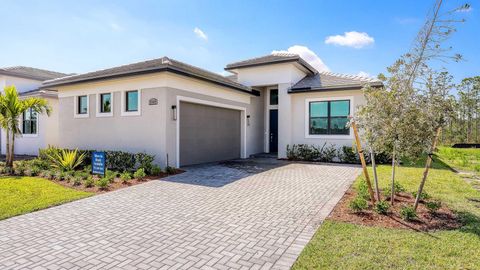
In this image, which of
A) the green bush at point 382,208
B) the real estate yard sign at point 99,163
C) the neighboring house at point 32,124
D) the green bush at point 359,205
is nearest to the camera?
the green bush at point 382,208

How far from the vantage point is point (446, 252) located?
3938 mm

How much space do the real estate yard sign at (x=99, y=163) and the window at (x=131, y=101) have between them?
2764 mm

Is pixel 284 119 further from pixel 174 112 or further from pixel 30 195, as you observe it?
pixel 30 195

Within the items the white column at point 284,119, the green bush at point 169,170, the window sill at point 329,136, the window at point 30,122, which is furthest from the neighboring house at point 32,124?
the window sill at point 329,136

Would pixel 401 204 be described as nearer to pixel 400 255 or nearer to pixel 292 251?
pixel 400 255

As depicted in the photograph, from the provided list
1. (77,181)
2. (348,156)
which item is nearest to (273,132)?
(348,156)

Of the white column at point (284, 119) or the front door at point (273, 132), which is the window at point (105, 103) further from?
the front door at point (273, 132)

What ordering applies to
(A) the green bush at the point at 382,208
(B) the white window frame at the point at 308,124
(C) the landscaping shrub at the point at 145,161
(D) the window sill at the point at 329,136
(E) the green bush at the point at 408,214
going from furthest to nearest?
(D) the window sill at the point at 329,136 → (B) the white window frame at the point at 308,124 → (C) the landscaping shrub at the point at 145,161 → (A) the green bush at the point at 382,208 → (E) the green bush at the point at 408,214

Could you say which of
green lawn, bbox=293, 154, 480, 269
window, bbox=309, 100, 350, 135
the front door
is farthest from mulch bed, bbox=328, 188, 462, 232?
the front door

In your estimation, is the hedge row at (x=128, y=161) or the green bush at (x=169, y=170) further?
the green bush at (x=169, y=170)

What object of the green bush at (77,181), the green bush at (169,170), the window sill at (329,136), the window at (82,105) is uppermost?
the window at (82,105)

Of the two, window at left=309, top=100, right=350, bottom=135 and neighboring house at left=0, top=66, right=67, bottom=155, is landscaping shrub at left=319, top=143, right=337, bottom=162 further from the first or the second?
neighboring house at left=0, top=66, right=67, bottom=155

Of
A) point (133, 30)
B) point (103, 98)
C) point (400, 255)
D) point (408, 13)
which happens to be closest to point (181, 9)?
point (133, 30)

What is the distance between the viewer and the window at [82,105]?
44.2ft
